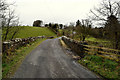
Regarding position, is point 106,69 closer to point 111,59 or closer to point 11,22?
point 111,59

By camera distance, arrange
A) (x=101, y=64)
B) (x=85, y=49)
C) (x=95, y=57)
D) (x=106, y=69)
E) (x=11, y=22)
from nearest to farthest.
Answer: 1. (x=106, y=69)
2. (x=101, y=64)
3. (x=95, y=57)
4. (x=85, y=49)
5. (x=11, y=22)

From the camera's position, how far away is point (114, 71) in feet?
19.1

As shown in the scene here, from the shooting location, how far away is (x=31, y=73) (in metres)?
5.50

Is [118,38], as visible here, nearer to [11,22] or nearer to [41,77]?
[41,77]

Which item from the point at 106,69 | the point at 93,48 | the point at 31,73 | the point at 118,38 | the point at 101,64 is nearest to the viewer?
the point at 31,73

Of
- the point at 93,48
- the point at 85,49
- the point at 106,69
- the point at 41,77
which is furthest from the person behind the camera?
the point at 85,49

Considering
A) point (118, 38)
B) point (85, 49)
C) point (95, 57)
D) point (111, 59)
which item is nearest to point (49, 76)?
point (95, 57)

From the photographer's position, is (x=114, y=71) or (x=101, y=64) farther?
(x=101, y=64)

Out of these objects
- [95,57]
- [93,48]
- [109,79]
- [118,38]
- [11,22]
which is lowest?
[109,79]

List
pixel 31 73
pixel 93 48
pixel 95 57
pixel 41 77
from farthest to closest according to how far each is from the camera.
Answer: pixel 93 48 < pixel 95 57 < pixel 31 73 < pixel 41 77

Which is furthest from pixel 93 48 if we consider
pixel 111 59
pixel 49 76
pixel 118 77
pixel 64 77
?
pixel 49 76

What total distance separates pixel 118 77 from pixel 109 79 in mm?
579

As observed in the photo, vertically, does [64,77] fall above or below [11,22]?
below

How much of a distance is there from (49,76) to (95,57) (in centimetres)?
482
